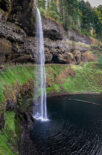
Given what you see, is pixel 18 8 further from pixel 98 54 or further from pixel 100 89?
pixel 98 54

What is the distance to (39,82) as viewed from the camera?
39562mm

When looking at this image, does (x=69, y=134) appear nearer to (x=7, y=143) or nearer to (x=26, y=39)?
(x=7, y=143)

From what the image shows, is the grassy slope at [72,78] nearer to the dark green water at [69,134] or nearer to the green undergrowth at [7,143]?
the dark green water at [69,134]

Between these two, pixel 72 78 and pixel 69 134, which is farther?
pixel 72 78

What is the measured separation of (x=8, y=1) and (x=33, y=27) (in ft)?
46.9

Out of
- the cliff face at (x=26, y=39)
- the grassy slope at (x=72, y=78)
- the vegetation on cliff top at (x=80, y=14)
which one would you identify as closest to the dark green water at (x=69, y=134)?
the cliff face at (x=26, y=39)

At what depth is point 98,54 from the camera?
2958 inches

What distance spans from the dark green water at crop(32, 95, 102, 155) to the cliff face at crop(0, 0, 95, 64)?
54.9 ft

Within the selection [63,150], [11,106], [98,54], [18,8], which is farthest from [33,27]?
[98,54]

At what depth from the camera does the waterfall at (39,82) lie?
89.2ft

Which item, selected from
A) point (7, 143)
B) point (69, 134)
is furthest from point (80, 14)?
point (7, 143)

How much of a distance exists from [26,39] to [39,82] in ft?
44.0

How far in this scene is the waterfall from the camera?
27.2m

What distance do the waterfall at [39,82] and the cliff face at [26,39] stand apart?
2073 millimetres
